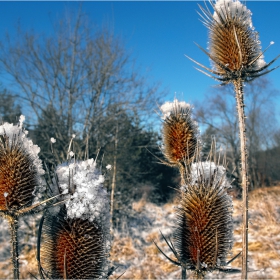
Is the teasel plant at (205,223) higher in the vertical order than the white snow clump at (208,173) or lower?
lower

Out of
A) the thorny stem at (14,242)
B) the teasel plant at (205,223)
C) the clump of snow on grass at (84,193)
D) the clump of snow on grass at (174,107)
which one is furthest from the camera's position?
the clump of snow on grass at (174,107)

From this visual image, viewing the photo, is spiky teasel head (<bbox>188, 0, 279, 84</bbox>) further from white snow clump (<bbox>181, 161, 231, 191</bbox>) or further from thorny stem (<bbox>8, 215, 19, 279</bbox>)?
thorny stem (<bbox>8, 215, 19, 279</bbox>)

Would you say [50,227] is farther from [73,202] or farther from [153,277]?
[153,277]

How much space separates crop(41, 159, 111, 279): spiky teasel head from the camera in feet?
5.98

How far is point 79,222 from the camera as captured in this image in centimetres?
186

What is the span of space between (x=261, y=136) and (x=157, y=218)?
47.7 ft

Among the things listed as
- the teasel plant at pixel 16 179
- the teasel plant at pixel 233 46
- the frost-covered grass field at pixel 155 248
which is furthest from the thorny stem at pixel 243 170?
the frost-covered grass field at pixel 155 248

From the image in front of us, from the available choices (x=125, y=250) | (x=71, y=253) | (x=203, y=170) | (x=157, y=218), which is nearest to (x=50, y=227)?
(x=71, y=253)

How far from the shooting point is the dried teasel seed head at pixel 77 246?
6.13ft

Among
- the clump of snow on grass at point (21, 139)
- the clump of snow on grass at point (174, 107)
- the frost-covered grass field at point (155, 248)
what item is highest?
the clump of snow on grass at point (174, 107)

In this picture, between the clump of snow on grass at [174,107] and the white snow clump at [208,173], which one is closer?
the white snow clump at [208,173]

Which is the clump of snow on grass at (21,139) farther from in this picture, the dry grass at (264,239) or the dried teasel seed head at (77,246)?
the dry grass at (264,239)

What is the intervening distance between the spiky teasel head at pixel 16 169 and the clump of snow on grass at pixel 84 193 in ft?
0.81

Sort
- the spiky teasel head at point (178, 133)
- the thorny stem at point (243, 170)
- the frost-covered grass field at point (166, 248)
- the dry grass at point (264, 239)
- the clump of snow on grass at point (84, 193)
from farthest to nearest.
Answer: the frost-covered grass field at point (166, 248)
the dry grass at point (264, 239)
the spiky teasel head at point (178, 133)
the thorny stem at point (243, 170)
the clump of snow on grass at point (84, 193)
